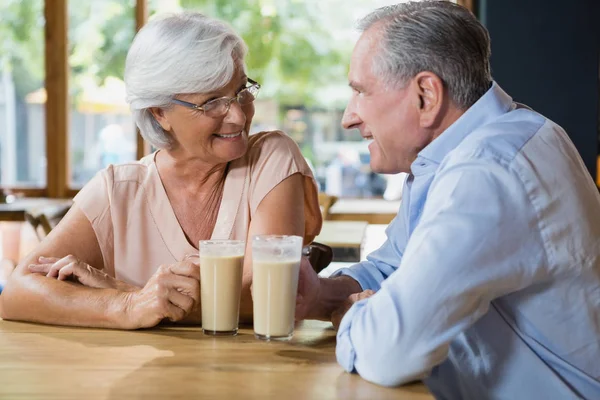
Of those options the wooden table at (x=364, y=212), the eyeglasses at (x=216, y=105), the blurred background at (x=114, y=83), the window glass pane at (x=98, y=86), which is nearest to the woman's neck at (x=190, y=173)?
the eyeglasses at (x=216, y=105)

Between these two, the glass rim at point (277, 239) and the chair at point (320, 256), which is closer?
the glass rim at point (277, 239)

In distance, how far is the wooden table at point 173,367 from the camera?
4.20 ft

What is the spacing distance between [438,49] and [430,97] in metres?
0.09

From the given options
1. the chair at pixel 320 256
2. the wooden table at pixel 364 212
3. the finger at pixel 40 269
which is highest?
the finger at pixel 40 269

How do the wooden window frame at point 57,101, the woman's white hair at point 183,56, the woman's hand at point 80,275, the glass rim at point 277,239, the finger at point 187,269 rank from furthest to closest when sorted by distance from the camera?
the wooden window frame at point 57,101, the woman's white hair at point 183,56, the woman's hand at point 80,275, the finger at point 187,269, the glass rim at point 277,239

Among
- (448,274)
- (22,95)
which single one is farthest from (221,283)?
(22,95)

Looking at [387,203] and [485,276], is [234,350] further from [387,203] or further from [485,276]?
[387,203]

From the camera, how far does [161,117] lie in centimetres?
208

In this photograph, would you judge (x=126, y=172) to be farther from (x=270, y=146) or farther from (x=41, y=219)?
(x=41, y=219)

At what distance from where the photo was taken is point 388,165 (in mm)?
1685

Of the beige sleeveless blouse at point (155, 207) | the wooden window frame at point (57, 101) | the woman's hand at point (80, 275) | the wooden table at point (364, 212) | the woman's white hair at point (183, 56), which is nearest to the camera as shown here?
the woman's hand at point (80, 275)

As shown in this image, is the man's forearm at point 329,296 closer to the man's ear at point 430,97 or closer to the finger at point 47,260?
the man's ear at point 430,97

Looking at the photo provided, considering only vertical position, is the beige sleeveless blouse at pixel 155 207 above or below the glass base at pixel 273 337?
above

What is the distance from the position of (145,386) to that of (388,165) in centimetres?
67
